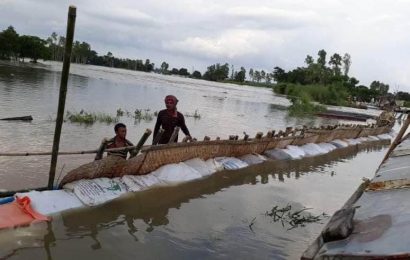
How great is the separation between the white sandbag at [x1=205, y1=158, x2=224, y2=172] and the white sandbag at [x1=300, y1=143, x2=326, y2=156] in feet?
16.6

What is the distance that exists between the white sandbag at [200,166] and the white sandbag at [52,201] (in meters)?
3.45

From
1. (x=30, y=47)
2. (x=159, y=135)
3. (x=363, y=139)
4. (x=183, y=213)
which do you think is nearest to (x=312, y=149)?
(x=363, y=139)

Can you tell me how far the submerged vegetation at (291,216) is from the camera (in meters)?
7.78

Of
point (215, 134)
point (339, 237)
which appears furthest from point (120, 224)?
point (215, 134)

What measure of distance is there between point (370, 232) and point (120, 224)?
400cm

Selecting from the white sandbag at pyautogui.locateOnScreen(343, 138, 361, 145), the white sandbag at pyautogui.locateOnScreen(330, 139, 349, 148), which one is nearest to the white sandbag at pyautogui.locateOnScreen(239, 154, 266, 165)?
the white sandbag at pyautogui.locateOnScreen(330, 139, 349, 148)

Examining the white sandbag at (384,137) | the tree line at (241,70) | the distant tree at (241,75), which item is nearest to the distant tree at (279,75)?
the tree line at (241,70)

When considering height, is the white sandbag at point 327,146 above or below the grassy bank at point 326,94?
below

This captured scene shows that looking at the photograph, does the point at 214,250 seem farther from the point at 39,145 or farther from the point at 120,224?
the point at 39,145

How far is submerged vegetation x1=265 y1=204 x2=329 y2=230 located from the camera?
7.78 meters

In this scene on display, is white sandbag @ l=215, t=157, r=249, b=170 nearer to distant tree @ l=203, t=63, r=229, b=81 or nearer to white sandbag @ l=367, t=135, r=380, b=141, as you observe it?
white sandbag @ l=367, t=135, r=380, b=141

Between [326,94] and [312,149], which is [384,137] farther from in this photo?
[326,94]

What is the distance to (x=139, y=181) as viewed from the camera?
830 cm

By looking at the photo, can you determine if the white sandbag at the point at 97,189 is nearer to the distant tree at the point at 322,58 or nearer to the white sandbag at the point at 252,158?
the white sandbag at the point at 252,158
